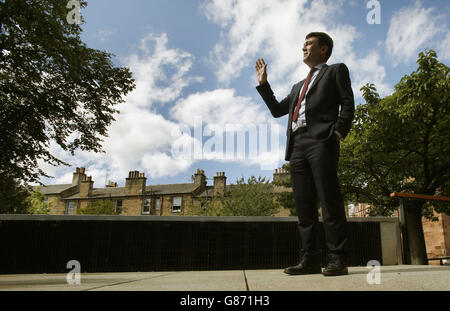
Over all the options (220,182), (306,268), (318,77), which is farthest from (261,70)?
(220,182)

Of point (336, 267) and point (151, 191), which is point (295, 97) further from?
point (151, 191)

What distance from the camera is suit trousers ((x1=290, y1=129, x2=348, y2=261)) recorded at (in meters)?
2.53

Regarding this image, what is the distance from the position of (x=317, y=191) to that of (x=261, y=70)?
145cm

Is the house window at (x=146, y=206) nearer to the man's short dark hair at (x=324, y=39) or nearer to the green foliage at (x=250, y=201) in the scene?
the green foliage at (x=250, y=201)

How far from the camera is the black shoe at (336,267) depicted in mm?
2324

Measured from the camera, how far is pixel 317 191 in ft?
8.95

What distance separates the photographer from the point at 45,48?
9.31 m

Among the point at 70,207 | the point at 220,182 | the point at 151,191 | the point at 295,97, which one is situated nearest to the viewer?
the point at 295,97

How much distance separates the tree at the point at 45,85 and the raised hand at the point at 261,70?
884 cm

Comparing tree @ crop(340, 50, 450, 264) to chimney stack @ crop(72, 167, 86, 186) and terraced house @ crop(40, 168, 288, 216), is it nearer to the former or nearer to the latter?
terraced house @ crop(40, 168, 288, 216)

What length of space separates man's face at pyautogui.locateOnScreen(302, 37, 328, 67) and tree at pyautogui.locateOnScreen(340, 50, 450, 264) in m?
8.23

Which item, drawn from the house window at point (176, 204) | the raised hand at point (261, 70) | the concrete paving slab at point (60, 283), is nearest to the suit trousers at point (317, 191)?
the raised hand at point (261, 70)

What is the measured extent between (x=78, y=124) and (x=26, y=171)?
8.16ft

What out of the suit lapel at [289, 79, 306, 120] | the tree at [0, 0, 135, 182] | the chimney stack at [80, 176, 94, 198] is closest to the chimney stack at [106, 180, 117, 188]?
the chimney stack at [80, 176, 94, 198]
